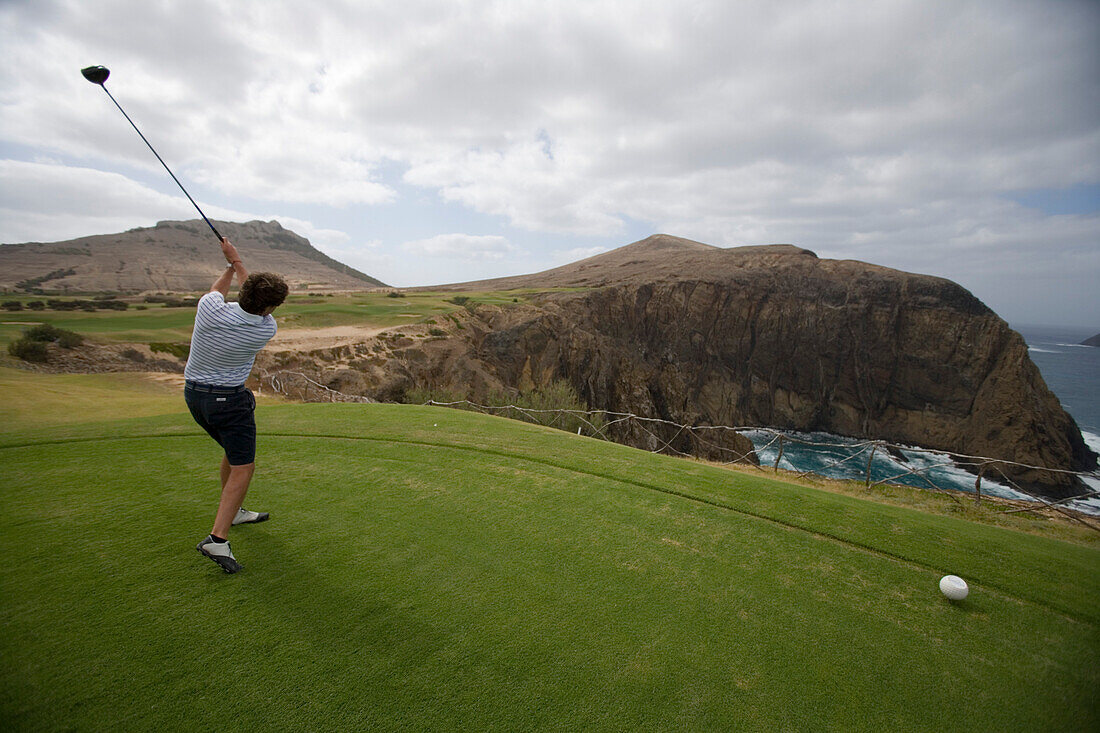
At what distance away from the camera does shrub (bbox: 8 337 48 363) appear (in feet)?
53.3

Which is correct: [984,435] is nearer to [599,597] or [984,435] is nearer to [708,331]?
[708,331]

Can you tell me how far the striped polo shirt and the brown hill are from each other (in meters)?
80.7

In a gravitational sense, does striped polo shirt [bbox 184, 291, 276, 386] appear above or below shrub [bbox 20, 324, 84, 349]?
above

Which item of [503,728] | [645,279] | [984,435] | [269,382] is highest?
[645,279]

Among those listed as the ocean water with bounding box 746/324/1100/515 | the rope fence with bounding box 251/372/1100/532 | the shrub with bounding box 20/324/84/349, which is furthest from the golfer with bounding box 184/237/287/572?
the shrub with bounding box 20/324/84/349

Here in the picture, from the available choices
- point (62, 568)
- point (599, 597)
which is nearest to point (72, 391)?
point (62, 568)

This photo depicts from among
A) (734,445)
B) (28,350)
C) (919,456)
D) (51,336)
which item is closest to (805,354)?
(919,456)

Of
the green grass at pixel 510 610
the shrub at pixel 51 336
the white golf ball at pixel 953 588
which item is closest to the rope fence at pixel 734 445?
the white golf ball at pixel 953 588

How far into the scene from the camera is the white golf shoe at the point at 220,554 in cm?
322

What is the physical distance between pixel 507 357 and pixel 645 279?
29.4 metres

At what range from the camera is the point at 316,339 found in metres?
26.9

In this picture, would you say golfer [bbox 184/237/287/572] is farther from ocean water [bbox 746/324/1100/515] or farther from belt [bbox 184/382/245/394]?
ocean water [bbox 746/324/1100/515]

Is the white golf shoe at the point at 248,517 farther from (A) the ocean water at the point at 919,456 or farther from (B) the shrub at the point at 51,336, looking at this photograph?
(B) the shrub at the point at 51,336

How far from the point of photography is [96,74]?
482 centimetres
